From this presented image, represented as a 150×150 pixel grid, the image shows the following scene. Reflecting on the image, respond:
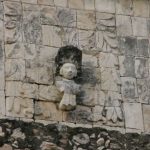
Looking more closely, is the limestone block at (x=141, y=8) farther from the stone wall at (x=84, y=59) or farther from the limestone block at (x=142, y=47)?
the limestone block at (x=142, y=47)

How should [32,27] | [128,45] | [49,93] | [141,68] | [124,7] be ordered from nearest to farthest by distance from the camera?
[49,93], [32,27], [141,68], [128,45], [124,7]

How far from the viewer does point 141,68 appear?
15258 millimetres

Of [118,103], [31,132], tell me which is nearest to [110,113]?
[118,103]

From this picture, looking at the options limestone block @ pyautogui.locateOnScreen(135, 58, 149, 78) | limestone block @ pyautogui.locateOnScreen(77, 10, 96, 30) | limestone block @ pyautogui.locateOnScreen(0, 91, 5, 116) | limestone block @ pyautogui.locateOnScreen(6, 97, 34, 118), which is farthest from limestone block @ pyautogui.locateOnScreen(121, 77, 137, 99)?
limestone block @ pyautogui.locateOnScreen(0, 91, 5, 116)

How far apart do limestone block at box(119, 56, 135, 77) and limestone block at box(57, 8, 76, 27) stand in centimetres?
86

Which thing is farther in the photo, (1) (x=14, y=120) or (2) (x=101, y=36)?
(2) (x=101, y=36)

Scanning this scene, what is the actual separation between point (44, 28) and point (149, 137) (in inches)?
84.6

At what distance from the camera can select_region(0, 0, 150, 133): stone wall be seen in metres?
14.5

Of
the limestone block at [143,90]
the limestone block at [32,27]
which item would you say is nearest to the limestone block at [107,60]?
the limestone block at [143,90]

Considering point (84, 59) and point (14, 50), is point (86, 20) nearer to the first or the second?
point (84, 59)

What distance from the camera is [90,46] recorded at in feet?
49.9

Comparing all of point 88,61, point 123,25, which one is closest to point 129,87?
point 88,61

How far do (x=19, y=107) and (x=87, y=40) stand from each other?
5.23 ft

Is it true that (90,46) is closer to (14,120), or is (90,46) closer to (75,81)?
(75,81)
